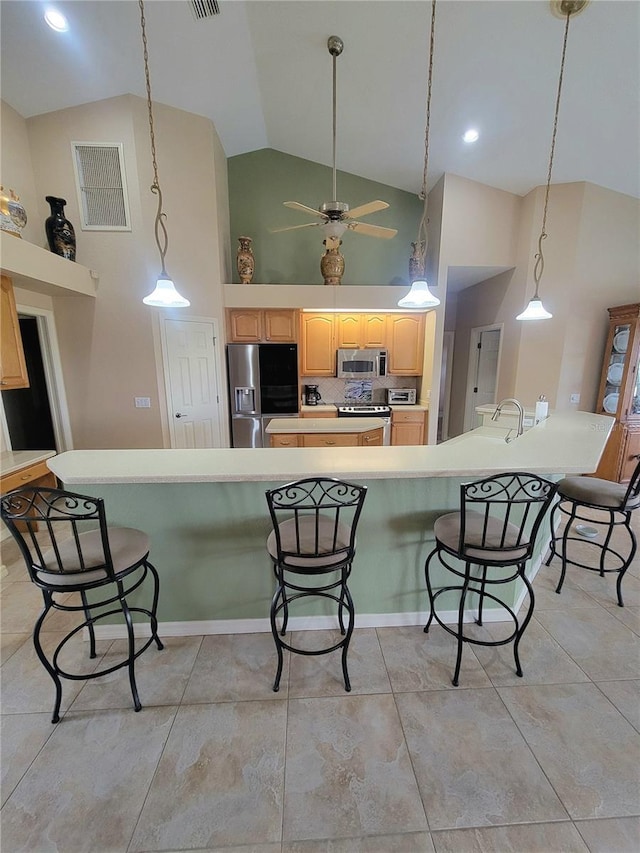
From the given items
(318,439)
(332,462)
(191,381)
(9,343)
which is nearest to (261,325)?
(191,381)

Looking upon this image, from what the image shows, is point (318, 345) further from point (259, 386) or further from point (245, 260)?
point (245, 260)

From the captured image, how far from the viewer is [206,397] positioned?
424cm

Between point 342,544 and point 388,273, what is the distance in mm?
4440

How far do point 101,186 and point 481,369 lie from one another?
5378 millimetres

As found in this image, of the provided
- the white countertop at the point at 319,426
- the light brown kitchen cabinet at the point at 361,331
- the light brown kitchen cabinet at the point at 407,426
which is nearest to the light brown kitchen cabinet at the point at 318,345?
the light brown kitchen cabinet at the point at 361,331

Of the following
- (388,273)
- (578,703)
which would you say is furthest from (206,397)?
(578,703)

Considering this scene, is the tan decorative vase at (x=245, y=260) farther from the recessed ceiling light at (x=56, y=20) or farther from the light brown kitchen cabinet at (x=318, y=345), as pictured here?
the recessed ceiling light at (x=56, y=20)

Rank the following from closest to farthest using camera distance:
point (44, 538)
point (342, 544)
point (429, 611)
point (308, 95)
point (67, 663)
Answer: point (342, 544) → point (67, 663) → point (429, 611) → point (44, 538) → point (308, 95)

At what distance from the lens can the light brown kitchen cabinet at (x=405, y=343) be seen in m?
4.95

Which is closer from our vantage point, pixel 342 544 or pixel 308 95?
pixel 342 544

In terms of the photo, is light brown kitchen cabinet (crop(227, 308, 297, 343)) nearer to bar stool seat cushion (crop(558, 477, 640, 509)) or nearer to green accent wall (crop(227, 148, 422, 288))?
green accent wall (crop(227, 148, 422, 288))

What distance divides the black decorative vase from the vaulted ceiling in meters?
0.90

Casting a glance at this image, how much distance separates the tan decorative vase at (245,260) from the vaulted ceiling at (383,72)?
1.24m

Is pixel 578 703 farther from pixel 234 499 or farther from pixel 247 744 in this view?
pixel 234 499
